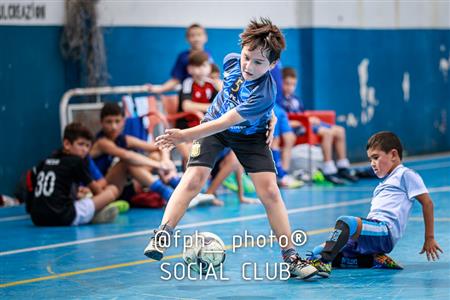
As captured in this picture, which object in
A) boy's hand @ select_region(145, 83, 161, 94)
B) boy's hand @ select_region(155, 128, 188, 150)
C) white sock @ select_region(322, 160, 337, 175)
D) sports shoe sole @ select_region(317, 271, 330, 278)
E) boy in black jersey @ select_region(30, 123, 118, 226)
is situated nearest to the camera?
boy's hand @ select_region(155, 128, 188, 150)

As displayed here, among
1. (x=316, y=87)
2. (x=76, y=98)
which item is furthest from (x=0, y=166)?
(x=316, y=87)

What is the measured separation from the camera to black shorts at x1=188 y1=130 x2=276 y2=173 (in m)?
7.02

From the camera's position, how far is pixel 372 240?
7.00m

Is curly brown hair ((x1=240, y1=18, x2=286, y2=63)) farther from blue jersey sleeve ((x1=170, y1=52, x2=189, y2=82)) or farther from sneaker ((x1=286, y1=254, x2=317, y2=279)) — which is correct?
blue jersey sleeve ((x1=170, y1=52, x2=189, y2=82))

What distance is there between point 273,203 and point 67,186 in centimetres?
340

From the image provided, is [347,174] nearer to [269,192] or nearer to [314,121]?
[314,121]

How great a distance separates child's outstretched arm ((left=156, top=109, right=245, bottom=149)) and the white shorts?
3568 millimetres

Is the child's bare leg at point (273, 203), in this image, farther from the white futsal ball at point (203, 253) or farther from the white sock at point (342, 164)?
the white sock at point (342, 164)

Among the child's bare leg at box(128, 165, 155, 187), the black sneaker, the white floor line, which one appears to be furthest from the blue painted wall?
the black sneaker

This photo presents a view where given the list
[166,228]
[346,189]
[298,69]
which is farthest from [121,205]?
[298,69]

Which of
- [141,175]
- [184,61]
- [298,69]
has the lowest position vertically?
[141,175]

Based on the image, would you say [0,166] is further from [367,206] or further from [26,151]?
[367,206]

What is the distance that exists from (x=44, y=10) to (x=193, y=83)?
6.61ft

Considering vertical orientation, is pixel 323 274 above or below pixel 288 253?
below
